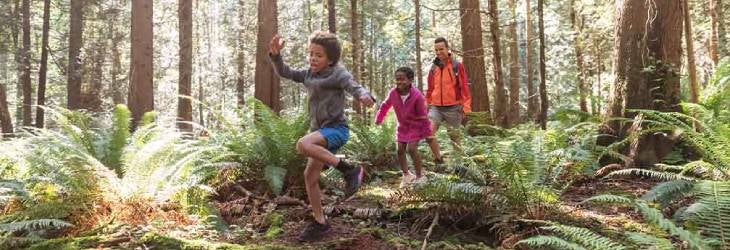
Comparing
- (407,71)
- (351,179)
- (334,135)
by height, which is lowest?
(351,179)

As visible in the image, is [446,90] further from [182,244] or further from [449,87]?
[182,244]

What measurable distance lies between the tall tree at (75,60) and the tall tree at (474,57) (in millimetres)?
11991

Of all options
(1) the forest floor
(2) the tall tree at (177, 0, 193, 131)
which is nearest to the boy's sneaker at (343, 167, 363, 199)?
(1) the forest floor

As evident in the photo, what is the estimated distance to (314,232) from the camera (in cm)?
399

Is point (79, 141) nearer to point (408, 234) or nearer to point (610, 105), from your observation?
point (408, 234)

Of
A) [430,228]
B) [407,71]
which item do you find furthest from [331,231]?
[407,71]

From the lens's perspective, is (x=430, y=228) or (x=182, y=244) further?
(x=430, y=228)

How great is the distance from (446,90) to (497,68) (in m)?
4.55

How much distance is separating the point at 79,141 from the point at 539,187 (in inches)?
181

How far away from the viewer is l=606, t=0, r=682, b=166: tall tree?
19.7ft

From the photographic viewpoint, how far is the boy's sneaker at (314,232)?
156 inches

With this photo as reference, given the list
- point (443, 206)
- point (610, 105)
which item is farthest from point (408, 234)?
point (610, 105)

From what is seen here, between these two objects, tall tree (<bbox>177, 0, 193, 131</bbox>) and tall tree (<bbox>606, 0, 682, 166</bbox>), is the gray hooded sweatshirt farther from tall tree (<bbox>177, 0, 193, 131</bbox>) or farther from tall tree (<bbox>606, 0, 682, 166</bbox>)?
tall tree (<bbox>177, 0, 193, 131</bbox>)

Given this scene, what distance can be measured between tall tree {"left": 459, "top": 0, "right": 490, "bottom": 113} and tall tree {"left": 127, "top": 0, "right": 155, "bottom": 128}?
5926 millimetres
